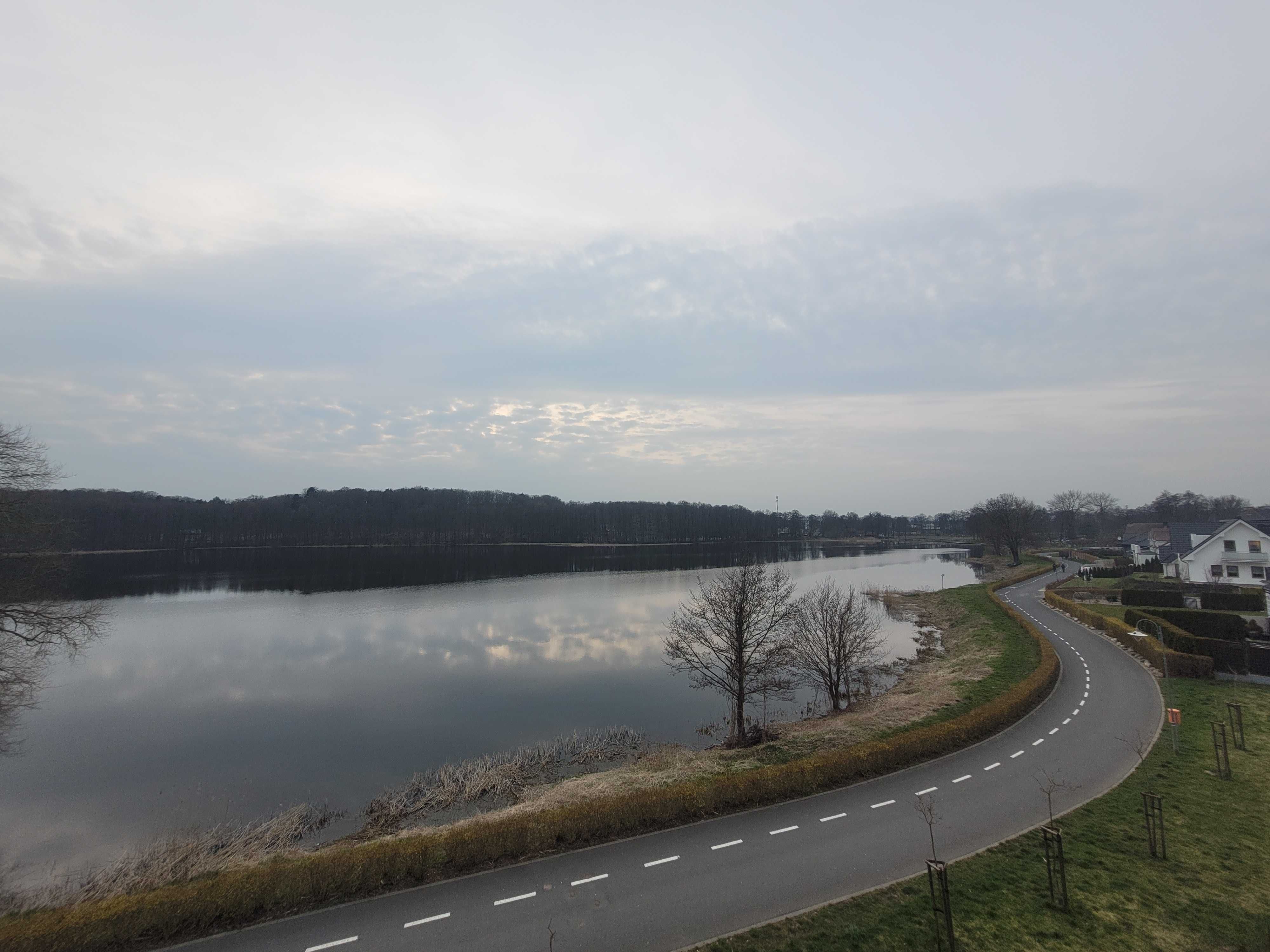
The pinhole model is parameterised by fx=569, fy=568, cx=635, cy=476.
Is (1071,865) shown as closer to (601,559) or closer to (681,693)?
(681,693)

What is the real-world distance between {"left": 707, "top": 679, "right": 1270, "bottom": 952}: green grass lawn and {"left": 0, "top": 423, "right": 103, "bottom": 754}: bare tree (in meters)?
33.0

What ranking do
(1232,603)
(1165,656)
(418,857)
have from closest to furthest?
(418,857)
(1165,656)
(1232,603)

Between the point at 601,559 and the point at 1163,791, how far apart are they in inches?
4503

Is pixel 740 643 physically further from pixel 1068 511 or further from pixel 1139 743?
pixel 1068 511

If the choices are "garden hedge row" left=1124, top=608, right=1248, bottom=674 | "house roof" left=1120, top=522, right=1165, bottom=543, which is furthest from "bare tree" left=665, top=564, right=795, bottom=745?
"house roof" left=1120, top=522, right=1165, bottom=543

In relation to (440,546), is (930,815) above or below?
below

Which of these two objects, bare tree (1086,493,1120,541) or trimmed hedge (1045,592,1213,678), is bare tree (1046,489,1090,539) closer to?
bare tree (1086,493,1120,541)

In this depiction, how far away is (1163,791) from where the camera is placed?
15328 mm

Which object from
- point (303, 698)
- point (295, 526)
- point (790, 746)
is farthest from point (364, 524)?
point (790, 746)

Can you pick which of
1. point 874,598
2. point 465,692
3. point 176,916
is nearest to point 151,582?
point 465,692

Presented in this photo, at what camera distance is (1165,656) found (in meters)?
24.8

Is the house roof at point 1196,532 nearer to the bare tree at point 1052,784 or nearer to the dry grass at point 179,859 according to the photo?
the bare tree at point 1052,784

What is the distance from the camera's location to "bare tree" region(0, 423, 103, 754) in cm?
2500

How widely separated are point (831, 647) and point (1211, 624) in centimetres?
2202
